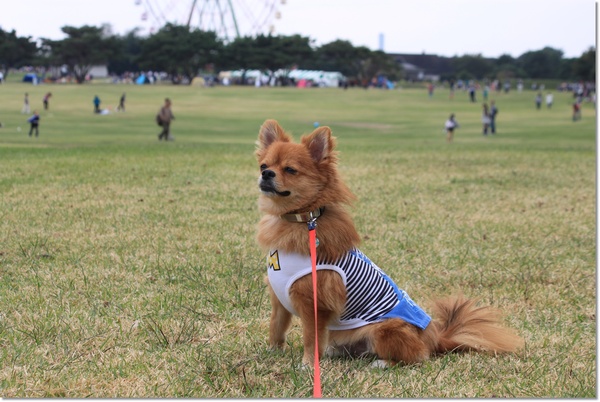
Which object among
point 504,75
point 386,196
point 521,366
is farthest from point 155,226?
point 504,75

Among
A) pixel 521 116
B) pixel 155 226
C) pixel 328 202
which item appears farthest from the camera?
pixel 521 116

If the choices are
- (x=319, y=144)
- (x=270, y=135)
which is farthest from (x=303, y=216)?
(x=270, y=135)

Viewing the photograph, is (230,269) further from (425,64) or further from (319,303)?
(425,64)

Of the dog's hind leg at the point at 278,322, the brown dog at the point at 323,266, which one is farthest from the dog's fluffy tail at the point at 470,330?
the dog's hind leg at the point at 278,322

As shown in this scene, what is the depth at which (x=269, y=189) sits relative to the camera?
404 cm

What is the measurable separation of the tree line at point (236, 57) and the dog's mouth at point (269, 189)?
5578 centimetres

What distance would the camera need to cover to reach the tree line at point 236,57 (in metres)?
73.9

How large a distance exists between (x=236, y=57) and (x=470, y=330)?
88.1m

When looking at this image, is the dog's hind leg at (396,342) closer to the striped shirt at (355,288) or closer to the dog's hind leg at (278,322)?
the striped shirt at (355,288)

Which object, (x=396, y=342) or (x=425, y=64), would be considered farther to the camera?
(x=425, y=64)

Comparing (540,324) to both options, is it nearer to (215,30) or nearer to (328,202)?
(328,202)

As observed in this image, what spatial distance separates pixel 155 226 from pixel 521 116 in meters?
44.8

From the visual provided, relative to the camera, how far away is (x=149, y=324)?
488 centimetres

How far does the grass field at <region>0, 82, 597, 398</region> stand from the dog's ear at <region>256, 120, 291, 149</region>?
4.28 feet
